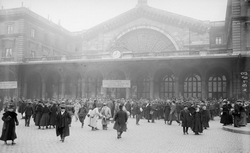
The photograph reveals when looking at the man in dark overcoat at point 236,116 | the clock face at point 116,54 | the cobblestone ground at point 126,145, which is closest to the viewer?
the cobblestone ground at point 126,145

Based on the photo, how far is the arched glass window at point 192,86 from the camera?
3122cm

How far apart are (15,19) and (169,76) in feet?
77.6

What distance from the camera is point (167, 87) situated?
107 ft

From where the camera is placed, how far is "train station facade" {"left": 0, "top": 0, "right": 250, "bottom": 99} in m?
28.9

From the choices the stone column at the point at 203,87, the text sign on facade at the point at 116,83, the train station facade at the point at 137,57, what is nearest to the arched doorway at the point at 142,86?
the train station facade at the point at 137,57

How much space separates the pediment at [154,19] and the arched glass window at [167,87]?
28.9ft

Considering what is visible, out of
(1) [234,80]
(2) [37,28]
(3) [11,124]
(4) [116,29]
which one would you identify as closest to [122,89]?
(4) [116,29]

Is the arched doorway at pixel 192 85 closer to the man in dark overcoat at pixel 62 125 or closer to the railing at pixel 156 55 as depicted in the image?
the railing at pixel 156 55

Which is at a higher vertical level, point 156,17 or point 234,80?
point 156,17

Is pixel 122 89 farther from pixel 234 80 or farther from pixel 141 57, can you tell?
pixel 234 80

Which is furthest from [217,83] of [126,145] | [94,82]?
[126,145]

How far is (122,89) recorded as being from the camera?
34156mm

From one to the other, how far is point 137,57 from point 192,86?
7.60 m

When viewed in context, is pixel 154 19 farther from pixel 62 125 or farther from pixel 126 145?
pixel 126 145
